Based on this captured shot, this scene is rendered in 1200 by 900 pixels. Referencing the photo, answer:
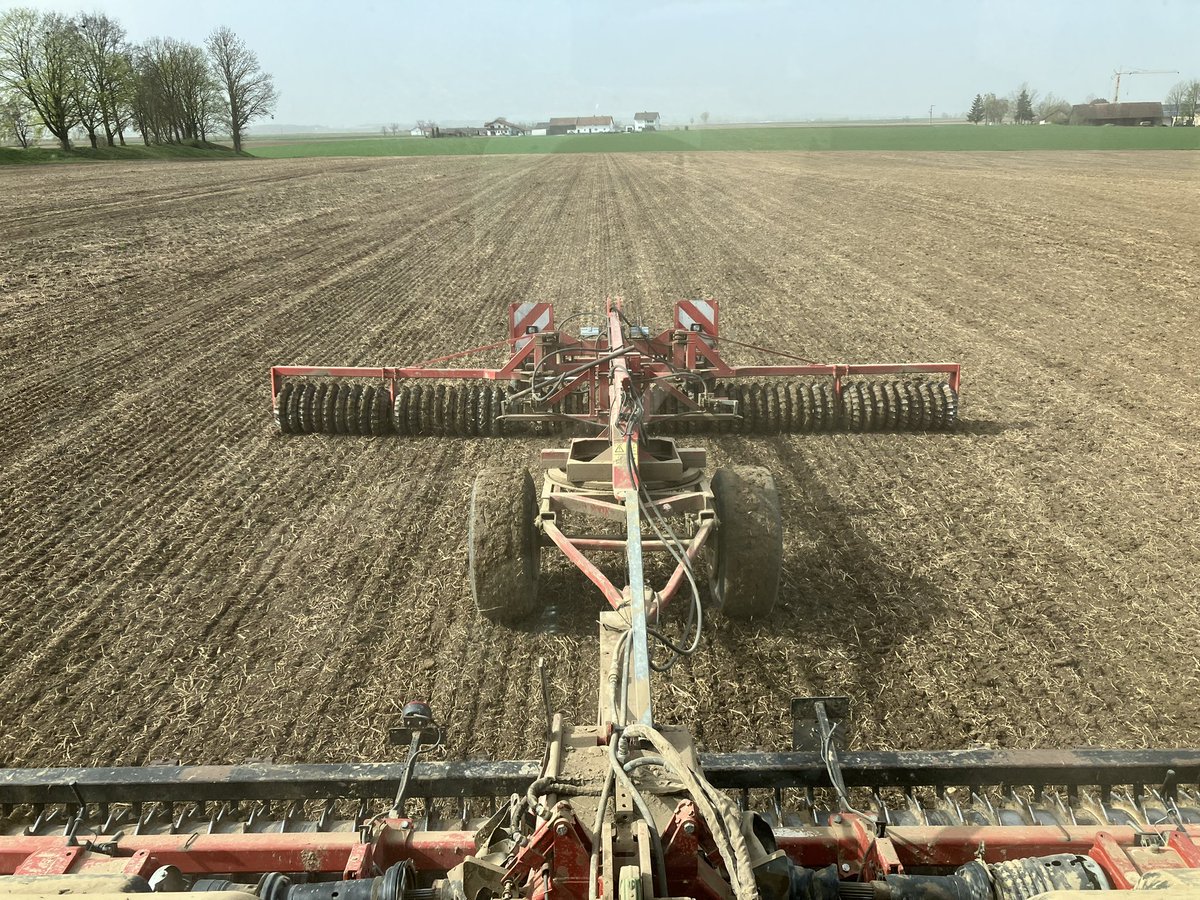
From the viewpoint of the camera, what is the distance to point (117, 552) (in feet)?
20.1

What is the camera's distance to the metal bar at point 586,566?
12.7 feet

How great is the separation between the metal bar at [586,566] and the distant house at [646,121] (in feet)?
175

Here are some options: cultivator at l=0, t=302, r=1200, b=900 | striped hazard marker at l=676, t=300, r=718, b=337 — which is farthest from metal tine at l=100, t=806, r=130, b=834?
striped hazard marker at l=676, t=300, r=718, b=337

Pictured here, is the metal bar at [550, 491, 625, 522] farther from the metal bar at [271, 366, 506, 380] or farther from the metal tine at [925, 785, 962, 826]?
the metal bar at [271, 366, 506, 380]

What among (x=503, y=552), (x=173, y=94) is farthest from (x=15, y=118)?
(x=503, y=552)

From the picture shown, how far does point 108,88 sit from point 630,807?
219 feet

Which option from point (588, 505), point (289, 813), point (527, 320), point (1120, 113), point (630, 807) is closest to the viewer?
point (630, 807)

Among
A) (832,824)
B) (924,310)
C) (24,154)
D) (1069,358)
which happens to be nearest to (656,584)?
(832,824)

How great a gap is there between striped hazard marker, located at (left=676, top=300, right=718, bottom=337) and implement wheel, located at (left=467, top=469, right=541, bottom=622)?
4.03 meters

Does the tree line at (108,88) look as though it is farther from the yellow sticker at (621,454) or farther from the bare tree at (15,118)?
the yellow sticker at (621,454)

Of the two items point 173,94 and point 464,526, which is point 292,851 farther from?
point 173,94

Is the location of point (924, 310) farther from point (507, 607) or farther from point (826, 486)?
point (507, 607)

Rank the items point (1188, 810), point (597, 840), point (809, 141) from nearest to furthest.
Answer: point (597, 840)
point (1188, 810)
point (809, 141)

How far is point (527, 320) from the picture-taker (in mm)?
8852
